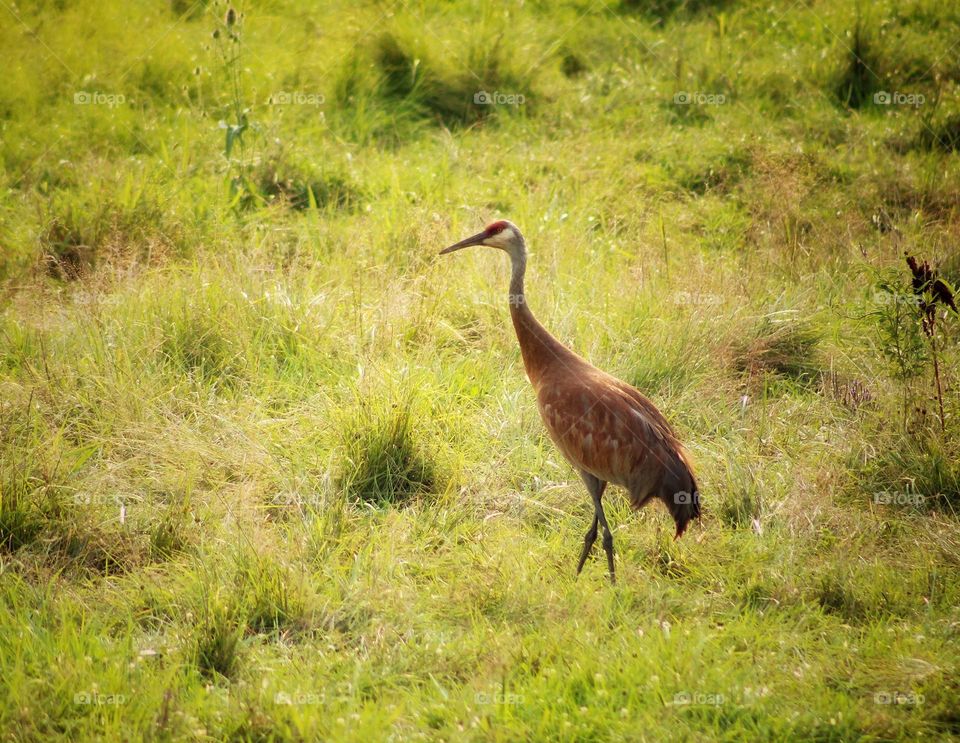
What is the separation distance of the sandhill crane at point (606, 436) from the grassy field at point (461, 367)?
33 centimetres

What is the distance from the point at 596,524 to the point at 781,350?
6.73 ft

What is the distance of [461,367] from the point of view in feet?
19.5

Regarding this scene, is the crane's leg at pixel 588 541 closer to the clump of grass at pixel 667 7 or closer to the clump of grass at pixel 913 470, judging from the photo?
the clump of grass at pixel 913 470

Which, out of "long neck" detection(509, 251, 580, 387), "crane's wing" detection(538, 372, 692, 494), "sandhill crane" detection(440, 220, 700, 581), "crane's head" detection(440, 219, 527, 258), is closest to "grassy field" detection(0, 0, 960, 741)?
"sandhill crane" detection(440, 220, 700, 581)

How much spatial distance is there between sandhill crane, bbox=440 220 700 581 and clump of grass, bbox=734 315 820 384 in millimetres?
1359

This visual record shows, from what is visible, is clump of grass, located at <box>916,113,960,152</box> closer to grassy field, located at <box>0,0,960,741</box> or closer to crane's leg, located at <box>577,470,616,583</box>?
grassy field, located at <box>0,0,960,741</box>

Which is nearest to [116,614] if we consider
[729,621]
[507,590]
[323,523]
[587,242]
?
[323,523]

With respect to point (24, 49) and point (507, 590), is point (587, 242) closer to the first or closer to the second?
point (507, 590)

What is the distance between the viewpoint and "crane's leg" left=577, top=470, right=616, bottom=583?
181 inches

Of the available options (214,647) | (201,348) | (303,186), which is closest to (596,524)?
(214,647)

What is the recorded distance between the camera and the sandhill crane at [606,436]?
180 inches

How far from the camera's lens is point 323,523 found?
4.79 m

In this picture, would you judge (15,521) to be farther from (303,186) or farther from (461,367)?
(303,186)

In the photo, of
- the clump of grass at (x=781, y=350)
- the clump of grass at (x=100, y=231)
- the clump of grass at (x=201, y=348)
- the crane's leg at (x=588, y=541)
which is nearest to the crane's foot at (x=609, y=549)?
the crane's leg at (x=588, y=541)
